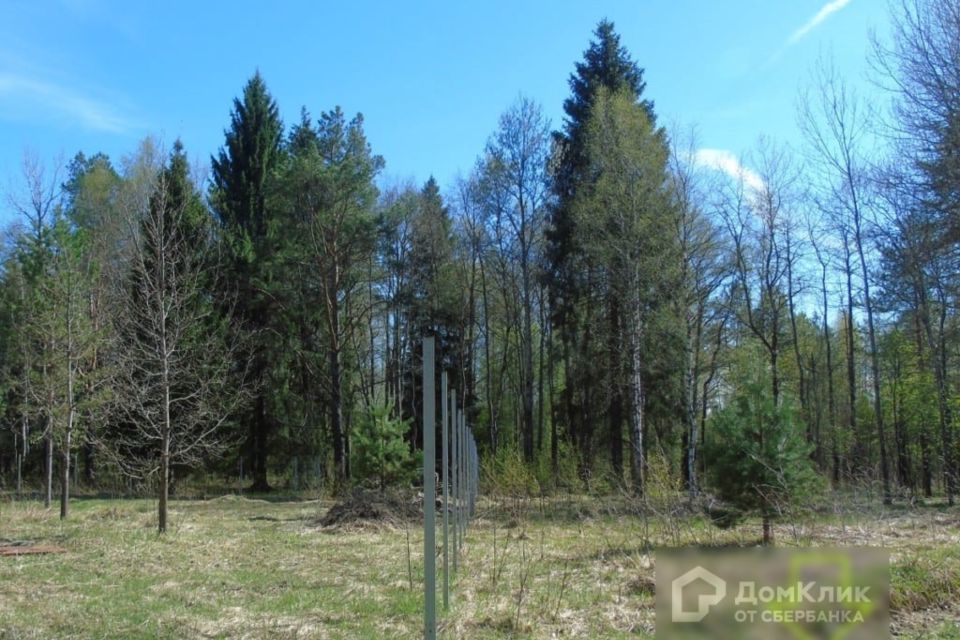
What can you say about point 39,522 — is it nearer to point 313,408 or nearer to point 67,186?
point 313,408

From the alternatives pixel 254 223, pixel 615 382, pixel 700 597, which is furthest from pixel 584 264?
pixel 700 597

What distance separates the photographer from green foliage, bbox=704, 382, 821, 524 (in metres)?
10.2

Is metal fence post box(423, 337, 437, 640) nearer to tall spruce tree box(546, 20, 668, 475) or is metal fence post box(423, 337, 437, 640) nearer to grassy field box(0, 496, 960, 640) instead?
grassy field box(0, 496, 960, 640)

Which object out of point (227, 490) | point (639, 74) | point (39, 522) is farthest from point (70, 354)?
point (639, 74)

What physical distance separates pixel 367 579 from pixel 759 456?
5.77 meters

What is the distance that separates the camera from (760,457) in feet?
34.0

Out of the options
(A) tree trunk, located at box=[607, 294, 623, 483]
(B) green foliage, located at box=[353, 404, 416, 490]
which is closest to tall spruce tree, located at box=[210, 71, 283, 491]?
(B) green foliage, located at box=[353, 404, 416, 490]

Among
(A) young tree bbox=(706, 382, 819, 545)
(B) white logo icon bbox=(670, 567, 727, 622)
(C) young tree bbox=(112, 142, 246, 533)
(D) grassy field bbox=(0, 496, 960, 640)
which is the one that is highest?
(C) young tree bbox=(112, 142, 246, 533)

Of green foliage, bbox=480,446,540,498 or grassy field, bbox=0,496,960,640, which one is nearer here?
grassy field, bbox=0,496,960,640

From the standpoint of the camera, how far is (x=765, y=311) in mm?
28297

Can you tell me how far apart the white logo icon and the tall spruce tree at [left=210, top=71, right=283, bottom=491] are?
80.5 feet

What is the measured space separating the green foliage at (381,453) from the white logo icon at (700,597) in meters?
13.8

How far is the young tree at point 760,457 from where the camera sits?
1017 centimetres

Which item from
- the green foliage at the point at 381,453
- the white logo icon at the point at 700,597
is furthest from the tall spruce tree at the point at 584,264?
the white logo icon at the point at 700,597
